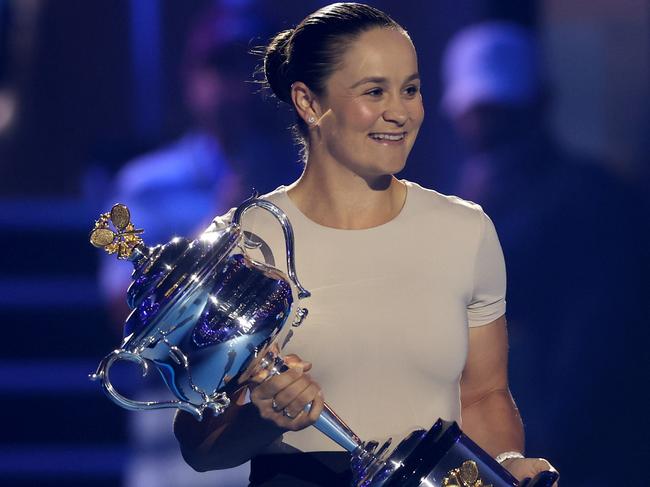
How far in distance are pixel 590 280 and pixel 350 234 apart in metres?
1.92

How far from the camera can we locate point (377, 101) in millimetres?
1943

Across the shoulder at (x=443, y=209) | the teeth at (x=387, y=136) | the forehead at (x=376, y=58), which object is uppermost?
the forehead at (x=376, y=58)

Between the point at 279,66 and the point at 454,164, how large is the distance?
169 cm

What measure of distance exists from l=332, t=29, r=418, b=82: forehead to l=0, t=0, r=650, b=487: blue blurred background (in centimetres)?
157

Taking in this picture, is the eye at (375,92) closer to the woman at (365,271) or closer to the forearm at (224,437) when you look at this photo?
the woman at (365,271)

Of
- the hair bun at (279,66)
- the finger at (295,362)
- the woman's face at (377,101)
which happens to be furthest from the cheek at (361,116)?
the finger at (295,362)

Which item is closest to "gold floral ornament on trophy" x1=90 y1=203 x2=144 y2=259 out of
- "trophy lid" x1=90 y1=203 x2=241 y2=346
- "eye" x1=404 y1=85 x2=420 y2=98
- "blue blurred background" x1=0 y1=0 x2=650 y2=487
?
"trophy lid" x1=90 y1=203 x2=241 y2=346

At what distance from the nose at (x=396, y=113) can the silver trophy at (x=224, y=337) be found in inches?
9.0

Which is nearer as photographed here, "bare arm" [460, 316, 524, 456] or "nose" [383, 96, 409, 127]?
"nose" [383, 96, 409, 127]

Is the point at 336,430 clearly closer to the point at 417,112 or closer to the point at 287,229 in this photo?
the point at 287,229

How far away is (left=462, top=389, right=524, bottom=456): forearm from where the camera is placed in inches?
80.7

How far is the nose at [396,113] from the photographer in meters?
1.93

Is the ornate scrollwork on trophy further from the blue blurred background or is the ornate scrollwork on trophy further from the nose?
the blue blurred background

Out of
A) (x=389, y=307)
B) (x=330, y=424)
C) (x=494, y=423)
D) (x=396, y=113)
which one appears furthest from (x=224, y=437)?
(x=396, y=113)
